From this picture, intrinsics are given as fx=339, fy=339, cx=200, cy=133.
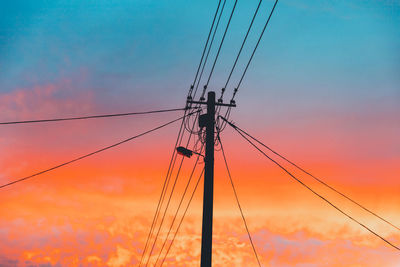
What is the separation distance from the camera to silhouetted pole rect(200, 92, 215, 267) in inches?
367

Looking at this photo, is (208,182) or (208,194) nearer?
(208,194)

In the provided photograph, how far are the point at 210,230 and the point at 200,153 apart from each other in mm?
3213

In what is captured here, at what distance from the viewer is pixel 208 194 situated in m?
9.75

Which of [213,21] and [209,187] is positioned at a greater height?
[213,21]

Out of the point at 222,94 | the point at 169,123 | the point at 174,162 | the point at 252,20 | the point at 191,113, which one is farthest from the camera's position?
the point at 174,162

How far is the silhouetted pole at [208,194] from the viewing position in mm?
9320

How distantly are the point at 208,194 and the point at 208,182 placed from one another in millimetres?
356

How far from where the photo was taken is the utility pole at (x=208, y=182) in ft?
30.6

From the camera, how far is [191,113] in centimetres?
1227

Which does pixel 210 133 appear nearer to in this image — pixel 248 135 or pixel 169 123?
pixel 248 135

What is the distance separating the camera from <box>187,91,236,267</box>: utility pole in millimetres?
9330

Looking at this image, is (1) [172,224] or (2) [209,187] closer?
(2) [209,187]

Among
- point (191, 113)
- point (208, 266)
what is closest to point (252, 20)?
point (191, 113)

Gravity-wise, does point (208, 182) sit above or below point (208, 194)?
above
